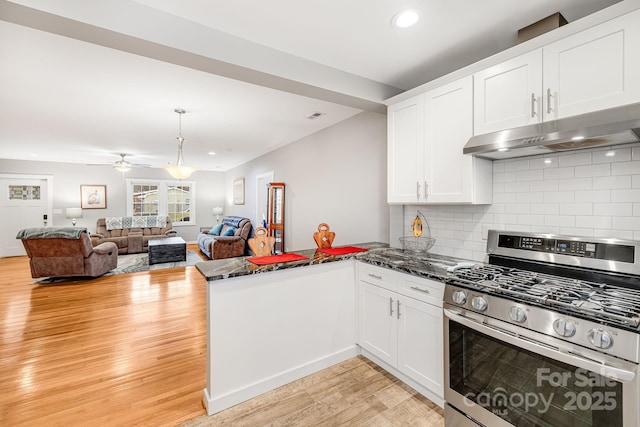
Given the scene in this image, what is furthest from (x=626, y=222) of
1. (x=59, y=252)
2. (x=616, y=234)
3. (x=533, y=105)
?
(x=59, y=252)

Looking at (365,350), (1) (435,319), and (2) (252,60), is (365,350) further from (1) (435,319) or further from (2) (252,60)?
(2) (252,60)

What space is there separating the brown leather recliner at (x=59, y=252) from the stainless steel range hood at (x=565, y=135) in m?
6.07

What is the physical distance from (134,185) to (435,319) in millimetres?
9761

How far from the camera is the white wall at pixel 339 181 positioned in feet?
11.0

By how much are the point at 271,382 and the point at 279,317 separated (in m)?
0.48

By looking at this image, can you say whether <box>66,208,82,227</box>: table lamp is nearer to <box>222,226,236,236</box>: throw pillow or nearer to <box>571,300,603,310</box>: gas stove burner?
<box>222,226,236,236</box>: throw pillow

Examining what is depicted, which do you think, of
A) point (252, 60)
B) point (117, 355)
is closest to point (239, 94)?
point (252, 60)

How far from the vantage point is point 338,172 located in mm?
4055

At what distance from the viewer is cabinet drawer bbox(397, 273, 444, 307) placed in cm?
186

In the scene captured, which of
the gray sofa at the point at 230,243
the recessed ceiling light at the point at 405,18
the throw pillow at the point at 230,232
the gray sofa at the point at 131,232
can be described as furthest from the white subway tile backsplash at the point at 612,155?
the gray sofa at the point at 131,232

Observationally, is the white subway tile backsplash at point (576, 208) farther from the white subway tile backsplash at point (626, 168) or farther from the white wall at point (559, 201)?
the white subway tile backsplash at point (626, 168)

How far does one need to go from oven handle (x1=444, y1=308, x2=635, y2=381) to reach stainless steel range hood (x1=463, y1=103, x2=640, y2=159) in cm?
105

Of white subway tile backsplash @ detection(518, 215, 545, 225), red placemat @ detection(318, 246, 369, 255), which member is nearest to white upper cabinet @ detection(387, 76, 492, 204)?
white subway tile backsplash @ detection(518, 215, 545, 225)

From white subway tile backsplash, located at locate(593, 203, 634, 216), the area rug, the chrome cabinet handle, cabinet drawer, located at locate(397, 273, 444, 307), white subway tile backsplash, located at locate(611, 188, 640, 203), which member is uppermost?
the chrome cabinet handle
